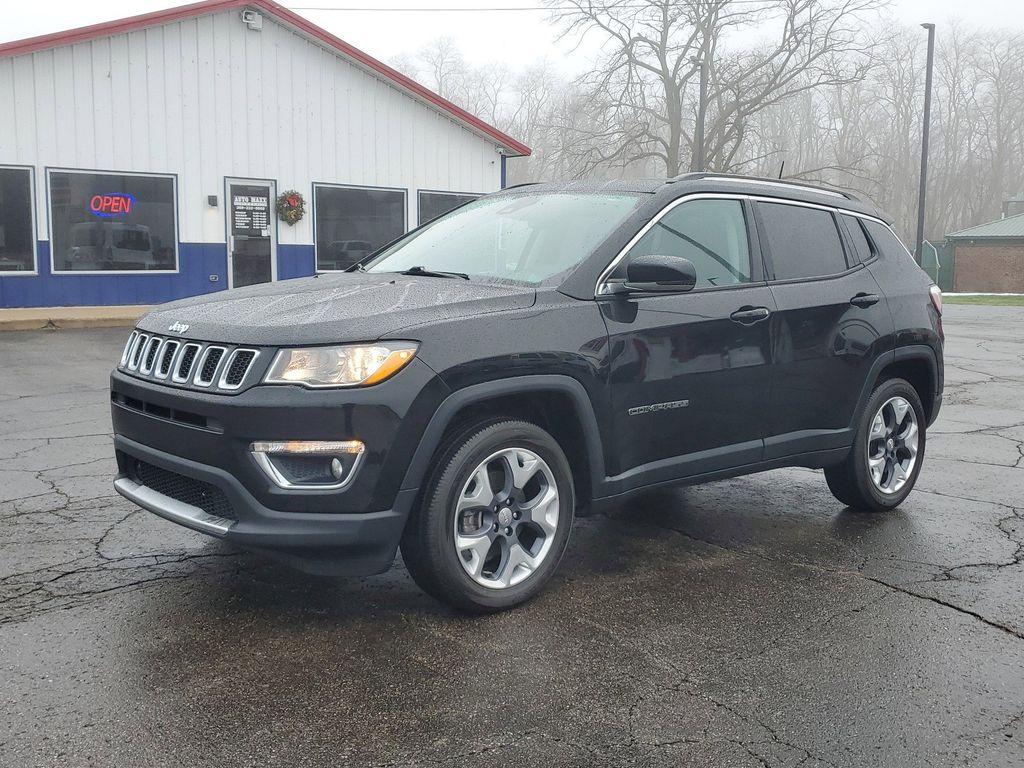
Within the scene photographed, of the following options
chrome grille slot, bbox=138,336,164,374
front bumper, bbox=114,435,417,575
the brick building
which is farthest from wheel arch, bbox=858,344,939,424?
the brick building

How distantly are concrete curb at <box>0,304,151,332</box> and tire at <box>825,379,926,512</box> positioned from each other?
41.7ft

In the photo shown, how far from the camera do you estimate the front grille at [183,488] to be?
3652 millimetres

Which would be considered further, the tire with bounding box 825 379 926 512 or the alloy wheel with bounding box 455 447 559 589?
the tire with bounding box 825 379 926 512

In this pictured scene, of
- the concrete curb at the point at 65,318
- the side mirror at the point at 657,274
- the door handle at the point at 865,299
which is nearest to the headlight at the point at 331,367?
the side mirror at the point at 657,274

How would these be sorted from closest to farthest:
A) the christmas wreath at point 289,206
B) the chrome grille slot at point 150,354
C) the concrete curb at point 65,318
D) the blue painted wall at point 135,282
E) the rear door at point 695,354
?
the chrome grille slot at point 150,354
the rear door at point 695,354
the concrete curb at point 65,318
the blue painted wall at point 135,282
the christmas wreath at point 289,206

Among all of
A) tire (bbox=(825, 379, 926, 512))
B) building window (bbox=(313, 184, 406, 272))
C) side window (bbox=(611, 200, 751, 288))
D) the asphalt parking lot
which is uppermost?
building window (bbox=(313, 184, 406, 272))

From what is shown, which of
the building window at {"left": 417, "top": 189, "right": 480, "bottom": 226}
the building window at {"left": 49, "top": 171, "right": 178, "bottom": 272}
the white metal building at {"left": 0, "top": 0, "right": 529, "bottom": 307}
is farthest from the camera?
the building window at {"left": 417, "top": 189, "right": 480, "bottom": 226}

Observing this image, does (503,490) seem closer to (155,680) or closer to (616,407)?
(616,407)

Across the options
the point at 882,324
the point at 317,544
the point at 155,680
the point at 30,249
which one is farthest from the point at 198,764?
the point at 30,249

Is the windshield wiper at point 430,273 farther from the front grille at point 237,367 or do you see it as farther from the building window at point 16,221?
the building window at point 16,221

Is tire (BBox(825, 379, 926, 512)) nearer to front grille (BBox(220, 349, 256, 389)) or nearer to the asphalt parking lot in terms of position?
the asphalt parking lot

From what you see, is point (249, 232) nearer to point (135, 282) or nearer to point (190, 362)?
point (135, 282)

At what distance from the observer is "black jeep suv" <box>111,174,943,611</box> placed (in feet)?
11.6

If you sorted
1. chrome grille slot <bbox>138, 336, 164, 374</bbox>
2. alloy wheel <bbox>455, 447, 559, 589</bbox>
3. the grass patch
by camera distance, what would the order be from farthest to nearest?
the grass patch
chrome grille slot <bbox>138, 336, 164, 374</bbox>
alloy wheel <bbox>455, 447, 559, 589</bbox>
